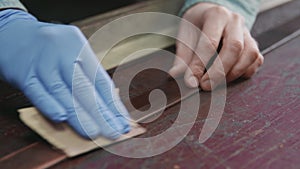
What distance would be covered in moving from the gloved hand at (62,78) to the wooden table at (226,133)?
62 mm

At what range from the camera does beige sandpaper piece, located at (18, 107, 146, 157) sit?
0.67 metres

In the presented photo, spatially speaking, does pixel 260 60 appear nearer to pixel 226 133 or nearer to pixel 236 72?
pixel 236 72

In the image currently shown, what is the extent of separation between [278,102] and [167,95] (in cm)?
26

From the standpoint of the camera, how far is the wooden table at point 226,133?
0.65 m

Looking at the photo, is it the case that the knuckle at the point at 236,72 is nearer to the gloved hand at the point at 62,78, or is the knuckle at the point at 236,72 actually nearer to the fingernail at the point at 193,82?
the fingernail at the point at 193,82

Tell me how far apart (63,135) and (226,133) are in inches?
12.6

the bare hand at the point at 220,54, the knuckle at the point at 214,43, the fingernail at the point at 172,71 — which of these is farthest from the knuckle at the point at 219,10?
the fingernail at the point at 172,71

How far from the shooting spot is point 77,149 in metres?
0.67

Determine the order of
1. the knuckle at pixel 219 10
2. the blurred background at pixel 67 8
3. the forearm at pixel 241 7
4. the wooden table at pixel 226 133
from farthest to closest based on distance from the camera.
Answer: the blurred background at pixel 67 8 < the forearm at pixel 241 7 < the knuckle at pixel 219 10 < the wooden table at pixel 226 133

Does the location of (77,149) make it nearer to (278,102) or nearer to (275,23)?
(278,102)

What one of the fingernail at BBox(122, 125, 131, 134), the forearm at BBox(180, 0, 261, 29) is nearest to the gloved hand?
the fingernail at BBox(122, 125, 131, 134)

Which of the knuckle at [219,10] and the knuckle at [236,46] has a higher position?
the knuckle at [219,10]

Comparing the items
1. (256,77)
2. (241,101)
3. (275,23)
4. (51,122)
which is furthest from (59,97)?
(275,23)

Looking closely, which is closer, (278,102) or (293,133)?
(293,133)
